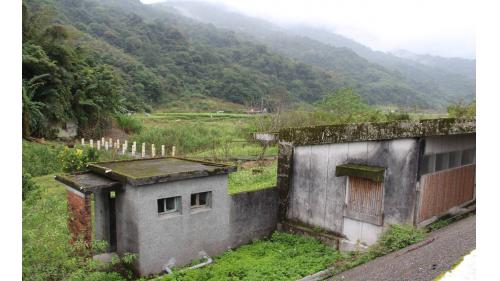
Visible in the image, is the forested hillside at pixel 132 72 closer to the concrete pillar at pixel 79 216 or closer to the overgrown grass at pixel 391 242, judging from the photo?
the concrete pillar at pixel 79 216

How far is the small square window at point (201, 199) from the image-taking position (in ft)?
28.2

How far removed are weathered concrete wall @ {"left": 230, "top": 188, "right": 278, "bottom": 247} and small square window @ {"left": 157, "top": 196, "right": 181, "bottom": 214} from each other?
1464 mm

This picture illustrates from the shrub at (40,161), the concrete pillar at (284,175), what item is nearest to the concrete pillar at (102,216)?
the concrete pillar at (284,175)

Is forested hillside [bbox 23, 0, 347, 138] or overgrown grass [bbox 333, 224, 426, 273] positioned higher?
forested hillside [bbox 23, 0, 347, 138]

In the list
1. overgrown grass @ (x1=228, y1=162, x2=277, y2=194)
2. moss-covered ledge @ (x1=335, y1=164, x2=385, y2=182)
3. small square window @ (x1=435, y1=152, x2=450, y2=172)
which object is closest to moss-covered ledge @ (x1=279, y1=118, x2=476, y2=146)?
moss-covered ledge @ (x1=335, y1=164, x2=385, y2=182)

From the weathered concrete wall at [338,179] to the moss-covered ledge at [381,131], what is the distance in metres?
0.18

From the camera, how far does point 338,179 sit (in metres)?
8.98

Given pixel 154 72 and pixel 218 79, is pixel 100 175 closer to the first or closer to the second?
pixel 154 72

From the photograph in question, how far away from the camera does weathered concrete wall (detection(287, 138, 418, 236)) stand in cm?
796

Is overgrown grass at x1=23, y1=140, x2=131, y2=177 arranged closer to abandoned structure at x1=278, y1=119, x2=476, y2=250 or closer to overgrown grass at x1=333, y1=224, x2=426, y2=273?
abandoned structure at x1=278, y1=119, x2=476, y2=250

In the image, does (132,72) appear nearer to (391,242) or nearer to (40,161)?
(40,161)

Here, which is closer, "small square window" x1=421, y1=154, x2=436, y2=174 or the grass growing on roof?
the grass growing on roof

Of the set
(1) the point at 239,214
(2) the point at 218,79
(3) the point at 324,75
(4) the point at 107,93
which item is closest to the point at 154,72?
(2) the point at 218,79

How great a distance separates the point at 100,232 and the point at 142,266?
1323mm
